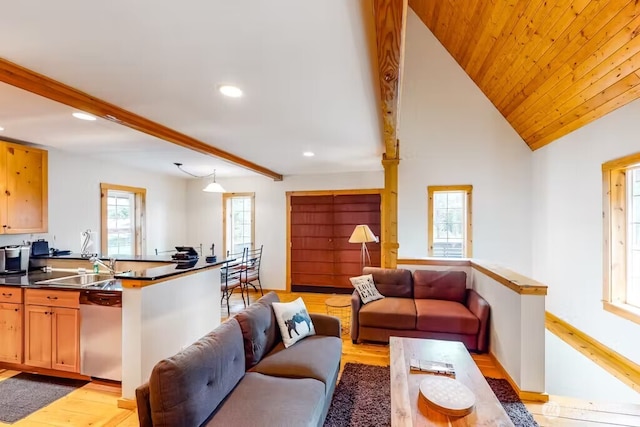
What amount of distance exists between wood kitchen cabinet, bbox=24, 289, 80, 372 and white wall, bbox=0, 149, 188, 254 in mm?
1357

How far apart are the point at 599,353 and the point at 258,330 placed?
145 inches

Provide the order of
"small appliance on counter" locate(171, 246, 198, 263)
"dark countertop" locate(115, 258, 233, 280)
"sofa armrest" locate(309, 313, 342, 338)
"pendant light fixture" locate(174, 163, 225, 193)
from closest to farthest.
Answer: "dark countertop" locate(115, 258, 233, 280), "sofa armrest" locate(309, 313, 342, 338), "small appliance on counter" locate(171, 246, 198, 263), "pendant light fixture" locate(174, 163, 225, 193)

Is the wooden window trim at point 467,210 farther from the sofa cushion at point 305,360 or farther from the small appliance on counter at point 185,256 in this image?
the small appliance on counter at point 185,256

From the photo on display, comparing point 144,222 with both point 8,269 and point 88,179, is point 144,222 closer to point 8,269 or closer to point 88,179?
point 88,179

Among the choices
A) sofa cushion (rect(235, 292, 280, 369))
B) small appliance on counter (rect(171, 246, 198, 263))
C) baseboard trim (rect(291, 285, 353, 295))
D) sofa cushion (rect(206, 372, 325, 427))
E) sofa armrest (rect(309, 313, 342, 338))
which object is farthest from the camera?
baseboard trim (rect(291, 285, 353, 295))

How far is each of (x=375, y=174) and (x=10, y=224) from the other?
5262mm

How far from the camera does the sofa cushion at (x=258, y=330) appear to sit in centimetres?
208

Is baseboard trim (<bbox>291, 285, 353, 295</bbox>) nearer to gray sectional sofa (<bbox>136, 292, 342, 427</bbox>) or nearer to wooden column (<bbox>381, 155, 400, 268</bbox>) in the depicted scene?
wooden column (<bbox>381, 155, 400, 268</bbox>)

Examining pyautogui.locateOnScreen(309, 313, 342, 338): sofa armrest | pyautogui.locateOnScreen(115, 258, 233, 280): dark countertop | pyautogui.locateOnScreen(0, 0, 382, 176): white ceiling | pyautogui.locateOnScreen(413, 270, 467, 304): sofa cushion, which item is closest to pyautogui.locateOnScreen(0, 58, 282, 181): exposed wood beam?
pyautogui.locateOnScreen(0, 0, 382, 176): white ceiling

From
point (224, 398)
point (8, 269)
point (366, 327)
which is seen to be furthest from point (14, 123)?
point (366, 327)

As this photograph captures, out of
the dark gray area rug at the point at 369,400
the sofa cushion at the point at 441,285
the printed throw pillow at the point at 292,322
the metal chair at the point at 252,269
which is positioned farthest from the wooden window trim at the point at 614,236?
the metal chair at the point at 252,269

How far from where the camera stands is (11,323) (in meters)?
2.78

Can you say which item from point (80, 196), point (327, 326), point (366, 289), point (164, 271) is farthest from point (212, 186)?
point (327, 326)

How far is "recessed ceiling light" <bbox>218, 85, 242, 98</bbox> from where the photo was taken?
2.23 meters
